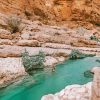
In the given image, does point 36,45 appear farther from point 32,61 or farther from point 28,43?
point 32,61

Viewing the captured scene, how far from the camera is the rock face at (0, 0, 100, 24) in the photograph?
38500mm

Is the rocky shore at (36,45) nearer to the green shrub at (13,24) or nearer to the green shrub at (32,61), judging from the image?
the green shrub at (32,61)

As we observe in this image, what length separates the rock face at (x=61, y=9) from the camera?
38.5 metres

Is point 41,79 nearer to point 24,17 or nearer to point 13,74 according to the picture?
Result: point 13,74

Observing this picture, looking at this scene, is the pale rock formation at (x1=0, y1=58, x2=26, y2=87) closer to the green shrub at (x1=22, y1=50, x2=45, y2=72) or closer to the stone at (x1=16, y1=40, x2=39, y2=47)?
the green shrub at (x1=22, y1=50, x2=45, y2=72)

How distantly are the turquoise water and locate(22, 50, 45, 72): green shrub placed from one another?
80cm

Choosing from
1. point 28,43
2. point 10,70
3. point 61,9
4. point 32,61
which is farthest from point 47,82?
point 61,9

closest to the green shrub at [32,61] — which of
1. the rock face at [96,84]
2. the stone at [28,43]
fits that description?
the stone at [28,43]

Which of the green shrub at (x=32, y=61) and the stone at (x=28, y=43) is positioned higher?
the stone at (x=28, y=43)

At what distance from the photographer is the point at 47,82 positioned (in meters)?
19.9

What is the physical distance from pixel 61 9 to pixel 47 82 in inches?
802

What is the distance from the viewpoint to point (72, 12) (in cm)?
3938

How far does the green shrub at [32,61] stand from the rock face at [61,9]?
15.7 meters

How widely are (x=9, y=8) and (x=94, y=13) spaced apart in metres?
10.1
